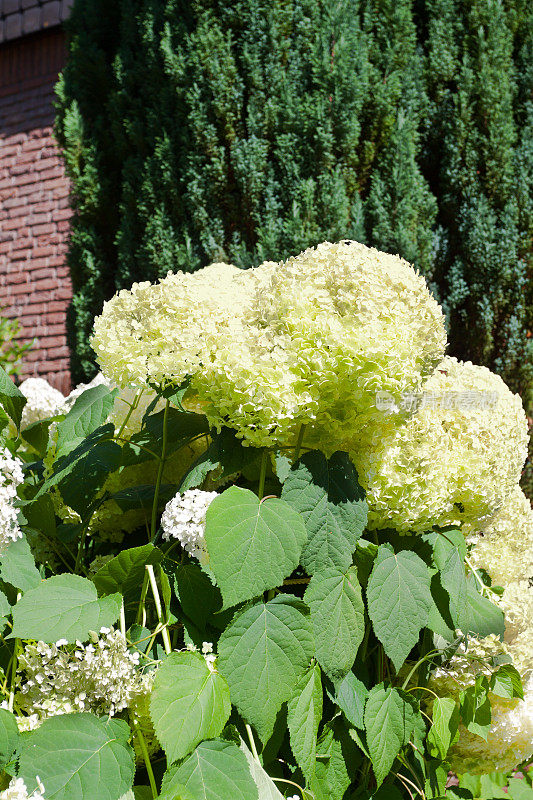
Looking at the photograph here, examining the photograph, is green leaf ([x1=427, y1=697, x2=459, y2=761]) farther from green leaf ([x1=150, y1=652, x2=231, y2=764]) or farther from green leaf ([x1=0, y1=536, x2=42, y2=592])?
green leaf ([x1=0, y1=536, x2=42, y2=592])

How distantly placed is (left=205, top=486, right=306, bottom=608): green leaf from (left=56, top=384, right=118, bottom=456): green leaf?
1.07 feet

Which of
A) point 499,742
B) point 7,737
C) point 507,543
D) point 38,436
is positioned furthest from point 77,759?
point 507,543

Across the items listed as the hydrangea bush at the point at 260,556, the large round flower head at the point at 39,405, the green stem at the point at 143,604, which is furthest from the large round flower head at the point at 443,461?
the large round flower head at the point at 39,405

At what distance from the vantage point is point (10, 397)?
3.40ft

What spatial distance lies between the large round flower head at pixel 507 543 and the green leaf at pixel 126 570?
592mm

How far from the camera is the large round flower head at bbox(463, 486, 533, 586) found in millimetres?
1269

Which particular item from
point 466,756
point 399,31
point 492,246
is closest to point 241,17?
point 399,31

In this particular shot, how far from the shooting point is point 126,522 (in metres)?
1.14

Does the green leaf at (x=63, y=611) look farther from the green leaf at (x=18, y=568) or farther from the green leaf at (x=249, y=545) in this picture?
the green leaf at (x=249, y=545)

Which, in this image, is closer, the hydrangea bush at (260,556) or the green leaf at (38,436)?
the hydrangea bush at (260,556)

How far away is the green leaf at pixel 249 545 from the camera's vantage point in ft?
2.56

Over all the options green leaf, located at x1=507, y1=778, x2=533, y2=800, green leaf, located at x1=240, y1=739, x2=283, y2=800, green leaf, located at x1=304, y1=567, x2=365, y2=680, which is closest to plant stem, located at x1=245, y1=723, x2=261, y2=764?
green leaf, located at x1=240, y1=739, x2=283, y2=800

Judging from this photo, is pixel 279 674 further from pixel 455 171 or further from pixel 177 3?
pixel 177 3

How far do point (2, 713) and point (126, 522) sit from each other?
0.43 meters
